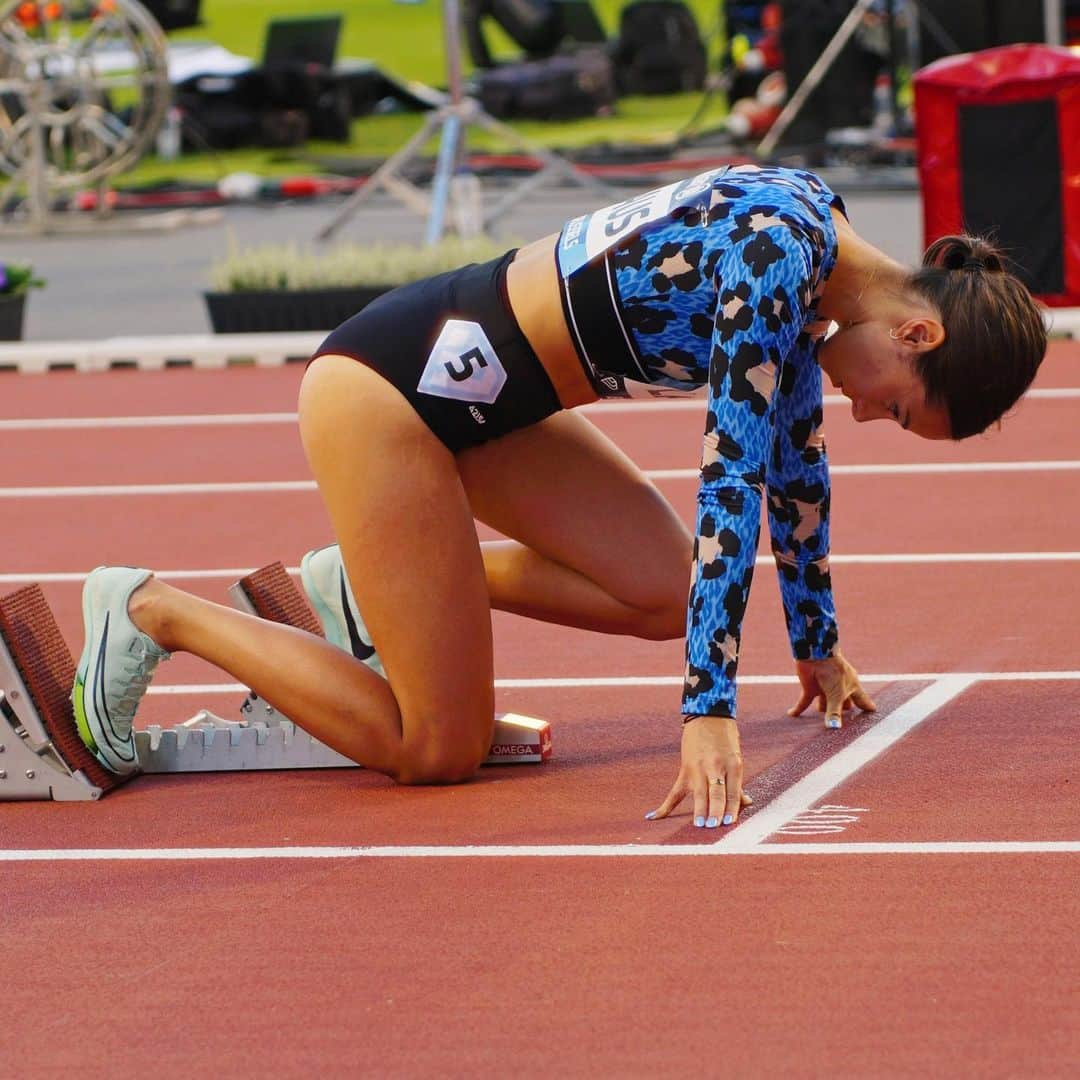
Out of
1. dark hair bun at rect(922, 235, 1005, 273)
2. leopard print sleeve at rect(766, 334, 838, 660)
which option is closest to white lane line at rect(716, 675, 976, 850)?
leopard print sleeve at rect(766, 334, 838, 660)

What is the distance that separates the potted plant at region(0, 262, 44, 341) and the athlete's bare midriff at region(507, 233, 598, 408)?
27.4 ft

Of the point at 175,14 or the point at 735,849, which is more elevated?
the point at 175,14

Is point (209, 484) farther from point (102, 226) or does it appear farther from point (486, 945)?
point (102, 226)

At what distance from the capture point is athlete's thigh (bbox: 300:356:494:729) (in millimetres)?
4359

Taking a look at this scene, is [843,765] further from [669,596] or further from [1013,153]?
[1013,153]

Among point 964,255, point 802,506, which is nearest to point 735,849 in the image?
point 802,506

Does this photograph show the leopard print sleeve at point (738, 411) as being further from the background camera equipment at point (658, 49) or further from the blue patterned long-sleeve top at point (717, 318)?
the background camera equipment at point (658, 49)

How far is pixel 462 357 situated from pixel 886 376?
0.84m

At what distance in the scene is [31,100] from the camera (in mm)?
15945

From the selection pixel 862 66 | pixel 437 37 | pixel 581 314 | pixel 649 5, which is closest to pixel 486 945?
pixel 581 314

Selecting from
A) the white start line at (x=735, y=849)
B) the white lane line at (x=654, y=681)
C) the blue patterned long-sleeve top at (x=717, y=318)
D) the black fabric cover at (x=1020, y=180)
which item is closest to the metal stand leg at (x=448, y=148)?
the black fabric cover at (x=1020, y=180)

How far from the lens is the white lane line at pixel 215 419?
385 inches

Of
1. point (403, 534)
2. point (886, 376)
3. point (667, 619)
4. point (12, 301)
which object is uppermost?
point (886, 376)

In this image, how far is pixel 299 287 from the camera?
39.3 ft
